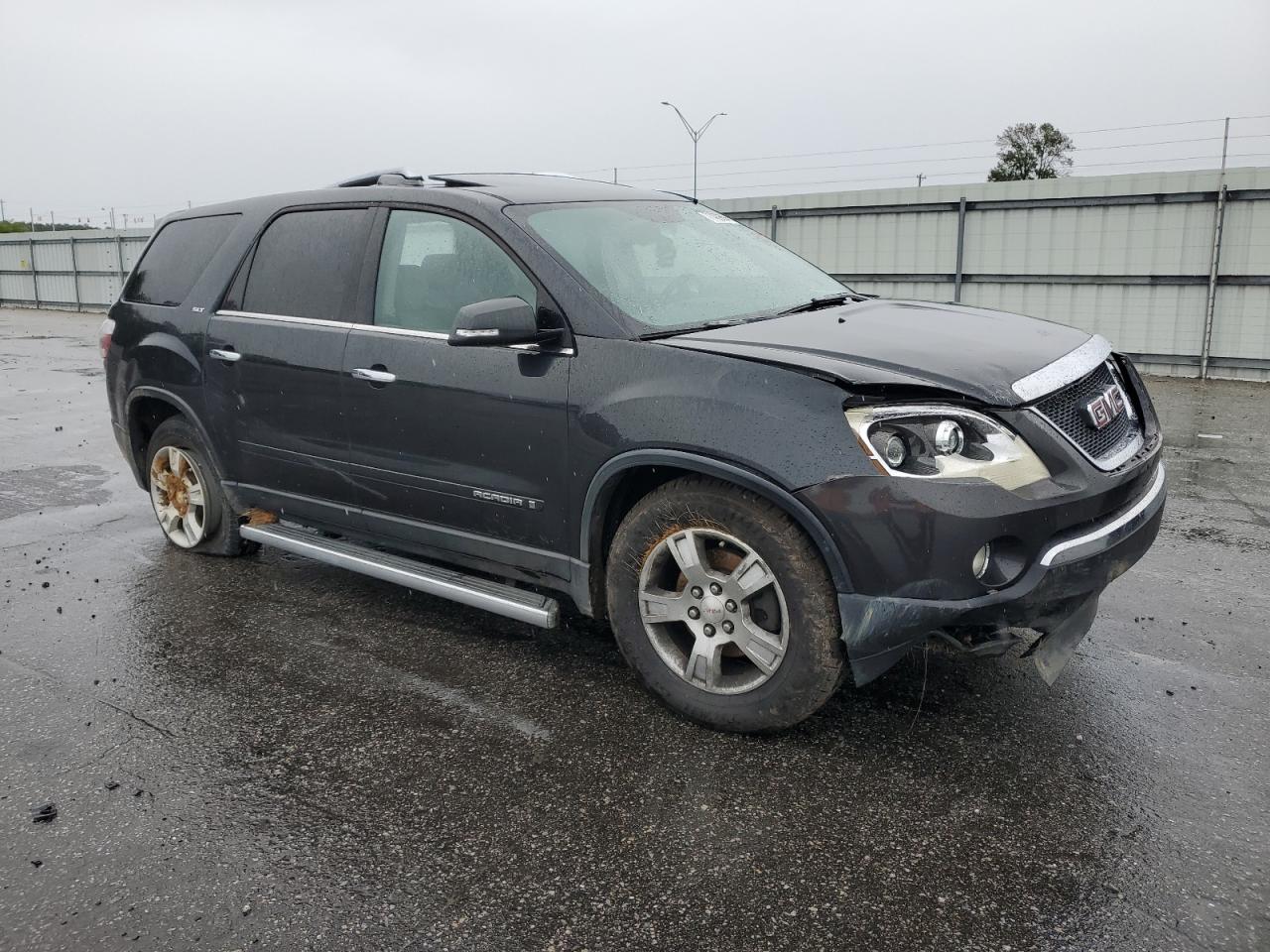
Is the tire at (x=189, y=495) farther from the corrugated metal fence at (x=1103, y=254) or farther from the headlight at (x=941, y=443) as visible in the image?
the corrugated metal fence at (x=1103, y=254)

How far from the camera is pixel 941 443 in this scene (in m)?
2.92

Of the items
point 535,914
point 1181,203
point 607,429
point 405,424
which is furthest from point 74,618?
point 1181,203

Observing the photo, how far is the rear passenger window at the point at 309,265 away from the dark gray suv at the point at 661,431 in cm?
2

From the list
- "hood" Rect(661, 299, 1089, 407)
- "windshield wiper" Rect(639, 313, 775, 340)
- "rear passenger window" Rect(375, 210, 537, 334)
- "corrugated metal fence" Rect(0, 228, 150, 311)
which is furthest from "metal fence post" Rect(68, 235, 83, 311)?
"hood" Rect(661, 299, 1089, 407)

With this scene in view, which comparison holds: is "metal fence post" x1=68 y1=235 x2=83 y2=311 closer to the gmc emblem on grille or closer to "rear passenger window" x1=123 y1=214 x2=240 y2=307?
"rear passenger window" x1=123 y1=214 x2=240 y2=307

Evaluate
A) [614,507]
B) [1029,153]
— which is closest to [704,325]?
[614,507]

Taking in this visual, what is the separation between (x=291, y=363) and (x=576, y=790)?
2404 mm

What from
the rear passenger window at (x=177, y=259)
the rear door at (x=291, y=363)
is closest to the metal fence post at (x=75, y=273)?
the rear passenger window at (x=177, y=259)

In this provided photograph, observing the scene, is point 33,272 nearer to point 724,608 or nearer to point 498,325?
point 498,325

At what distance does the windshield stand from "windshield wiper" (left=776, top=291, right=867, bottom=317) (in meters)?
0.04

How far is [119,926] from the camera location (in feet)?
8.12

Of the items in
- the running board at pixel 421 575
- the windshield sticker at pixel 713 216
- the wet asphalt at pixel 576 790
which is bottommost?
the wet asphalt at pixel 576 790

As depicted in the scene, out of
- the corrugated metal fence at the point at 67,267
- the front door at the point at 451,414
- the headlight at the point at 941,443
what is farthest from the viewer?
the corrugated metal fence at the point at 67,267

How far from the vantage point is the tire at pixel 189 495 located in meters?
5.22
